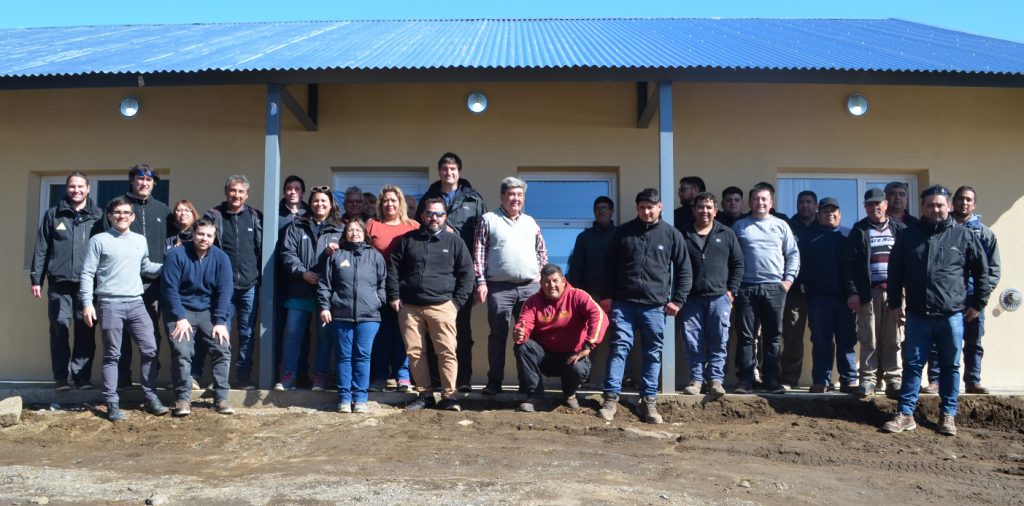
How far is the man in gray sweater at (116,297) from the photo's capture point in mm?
6254

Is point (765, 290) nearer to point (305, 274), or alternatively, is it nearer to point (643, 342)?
point (643, 342)

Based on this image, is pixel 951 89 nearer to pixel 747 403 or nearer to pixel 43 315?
pixel 747 403

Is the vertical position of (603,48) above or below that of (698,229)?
above

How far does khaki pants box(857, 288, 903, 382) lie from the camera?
6.93 meters

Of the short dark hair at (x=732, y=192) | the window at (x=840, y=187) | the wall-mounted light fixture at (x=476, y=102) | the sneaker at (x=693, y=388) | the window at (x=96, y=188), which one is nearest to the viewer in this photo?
the sneaker at (x=693, y=388)

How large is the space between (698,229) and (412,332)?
249 cm

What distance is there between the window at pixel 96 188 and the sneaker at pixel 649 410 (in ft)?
16.9

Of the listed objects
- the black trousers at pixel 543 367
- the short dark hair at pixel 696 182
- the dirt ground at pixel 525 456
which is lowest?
the dirt ground at pixel 525 456

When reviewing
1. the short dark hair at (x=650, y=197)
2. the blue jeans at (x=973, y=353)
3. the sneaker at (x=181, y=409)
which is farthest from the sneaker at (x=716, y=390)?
the sneaker at (x=181, y=409)

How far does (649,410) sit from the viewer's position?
6398 mm

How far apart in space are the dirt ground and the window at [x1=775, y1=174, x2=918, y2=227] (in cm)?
224

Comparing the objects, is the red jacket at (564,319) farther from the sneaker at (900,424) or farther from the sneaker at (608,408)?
the sneaker at (900,424)

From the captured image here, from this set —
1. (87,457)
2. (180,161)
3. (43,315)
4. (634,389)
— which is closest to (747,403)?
(634,389)

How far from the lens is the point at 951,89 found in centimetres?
815
